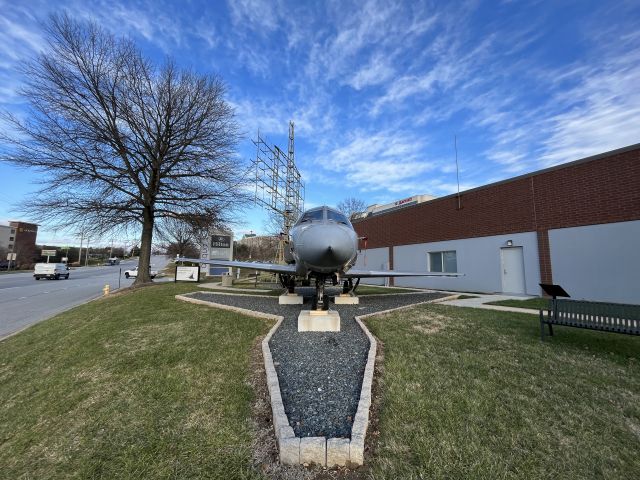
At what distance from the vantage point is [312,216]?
789cm

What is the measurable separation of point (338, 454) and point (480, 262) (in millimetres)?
17095

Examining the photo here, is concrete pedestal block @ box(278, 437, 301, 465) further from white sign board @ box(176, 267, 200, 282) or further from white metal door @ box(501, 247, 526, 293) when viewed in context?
white sign board @ box(176, 267, 200, 282)

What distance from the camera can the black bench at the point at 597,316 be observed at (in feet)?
16.5

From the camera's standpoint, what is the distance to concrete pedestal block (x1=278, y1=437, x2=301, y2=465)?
2.71m

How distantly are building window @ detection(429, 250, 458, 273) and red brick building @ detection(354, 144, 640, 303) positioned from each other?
0.07m

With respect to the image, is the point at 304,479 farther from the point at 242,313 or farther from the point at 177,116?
the point at 177,116

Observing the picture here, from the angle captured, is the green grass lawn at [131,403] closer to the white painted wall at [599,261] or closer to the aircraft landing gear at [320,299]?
the aircraft landing gear at [320,299]

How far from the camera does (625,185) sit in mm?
11727

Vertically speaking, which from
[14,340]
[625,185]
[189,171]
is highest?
[189,171]

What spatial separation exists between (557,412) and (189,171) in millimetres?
19320

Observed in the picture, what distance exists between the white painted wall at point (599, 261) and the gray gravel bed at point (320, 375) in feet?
38.7

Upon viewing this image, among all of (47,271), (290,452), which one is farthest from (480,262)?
(47,271)

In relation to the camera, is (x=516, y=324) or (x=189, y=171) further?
(x=189, y=171)

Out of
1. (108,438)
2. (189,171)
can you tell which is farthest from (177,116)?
(108,438)
